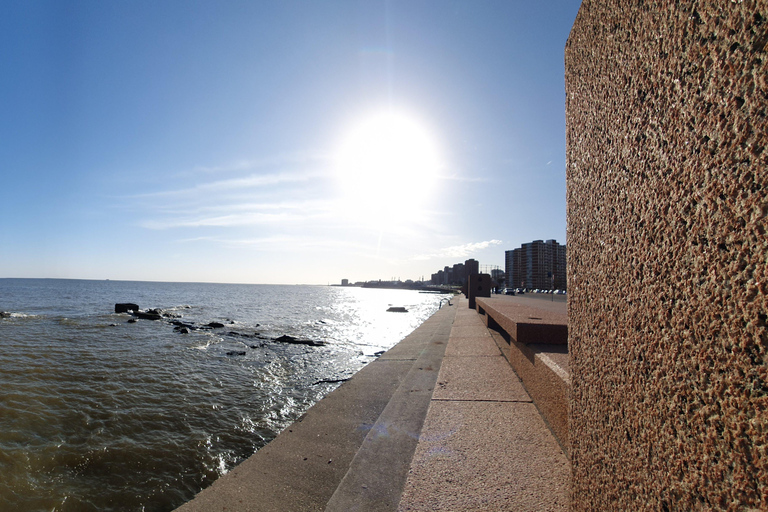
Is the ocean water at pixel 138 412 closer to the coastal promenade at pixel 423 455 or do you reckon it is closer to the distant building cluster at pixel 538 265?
the coastal promenade at pixel 423 455

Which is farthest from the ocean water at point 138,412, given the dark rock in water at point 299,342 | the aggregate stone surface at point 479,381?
the aggregate stone surface at point 479,381

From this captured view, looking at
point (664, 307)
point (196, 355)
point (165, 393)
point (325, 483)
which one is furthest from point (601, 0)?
point (196, 355)

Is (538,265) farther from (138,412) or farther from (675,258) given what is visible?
(675,258)

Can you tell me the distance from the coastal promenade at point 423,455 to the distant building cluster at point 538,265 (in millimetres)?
83957


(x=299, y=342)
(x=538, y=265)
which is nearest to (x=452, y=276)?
(x=538, y=265)

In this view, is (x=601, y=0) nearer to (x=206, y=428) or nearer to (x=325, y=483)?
(x=325, y=483)

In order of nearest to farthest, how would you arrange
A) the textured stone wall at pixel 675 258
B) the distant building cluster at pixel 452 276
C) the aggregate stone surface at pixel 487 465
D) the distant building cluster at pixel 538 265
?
the textured stone wall at pixel 675 258
the aggregate stone surface at pixel 487 465
the distant building cluster at pixel 538 265
the distant building cluster at pixel 452 276

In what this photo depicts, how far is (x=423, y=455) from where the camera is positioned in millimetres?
2512

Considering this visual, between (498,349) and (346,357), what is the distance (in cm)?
951

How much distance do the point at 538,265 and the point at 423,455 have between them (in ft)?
324

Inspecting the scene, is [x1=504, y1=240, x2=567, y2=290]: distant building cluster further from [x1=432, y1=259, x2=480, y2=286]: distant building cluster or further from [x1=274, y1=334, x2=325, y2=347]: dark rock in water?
[x1=274, y1=334, x2=325, y2=347]: dark rock in water

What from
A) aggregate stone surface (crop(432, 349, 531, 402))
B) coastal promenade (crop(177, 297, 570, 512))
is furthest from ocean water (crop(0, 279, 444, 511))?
aggregate stone surface (crop(432, 349, 531, 402))

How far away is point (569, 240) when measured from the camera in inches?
68.5

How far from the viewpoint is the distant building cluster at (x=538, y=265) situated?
8368cm
